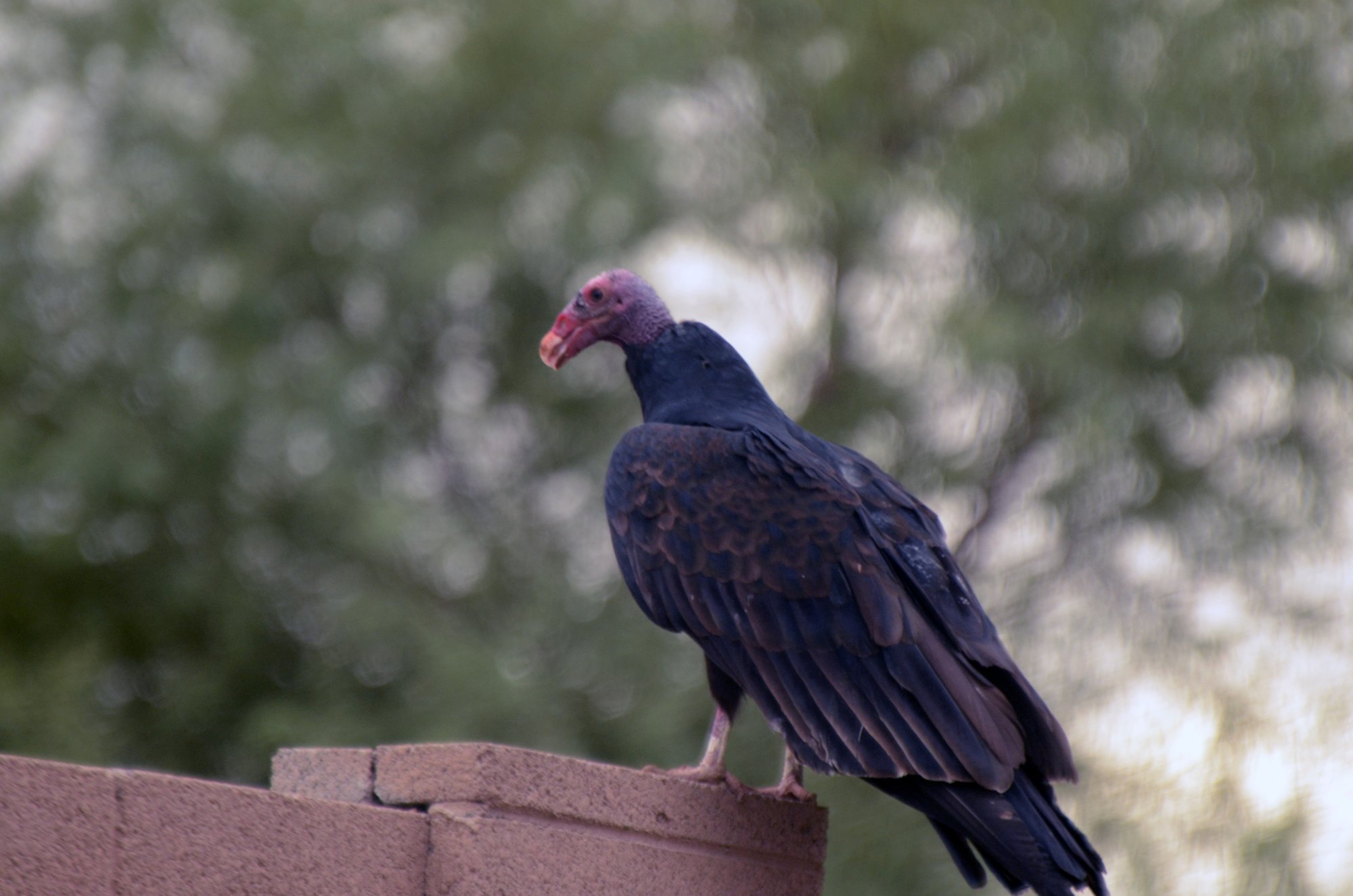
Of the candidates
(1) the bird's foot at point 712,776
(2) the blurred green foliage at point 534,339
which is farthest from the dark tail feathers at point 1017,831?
(2) the blurred green foliage at point 534,339

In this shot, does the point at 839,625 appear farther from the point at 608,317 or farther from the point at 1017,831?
the point at 608,317

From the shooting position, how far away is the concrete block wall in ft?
5.74

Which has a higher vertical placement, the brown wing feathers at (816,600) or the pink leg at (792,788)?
the brown wing feathers at (816,600)

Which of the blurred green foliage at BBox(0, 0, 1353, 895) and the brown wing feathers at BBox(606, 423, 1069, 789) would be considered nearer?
the brown wing feathers at BBox(606, 423, 1069, 789)

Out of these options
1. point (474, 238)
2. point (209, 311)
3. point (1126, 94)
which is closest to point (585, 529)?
point (474, 238)

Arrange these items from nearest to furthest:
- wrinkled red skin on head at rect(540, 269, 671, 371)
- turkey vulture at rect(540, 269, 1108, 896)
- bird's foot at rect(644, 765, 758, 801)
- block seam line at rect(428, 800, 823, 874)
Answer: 1. block seam line at rect(428, 800, 823, 874)
2. turkey vulture at rect(540, 269, 1108, 896)
3. bird's foot at rect(644, 765, 758, 801)
4. wrinkled red skin on head at rect(540, 269, 671, 371)

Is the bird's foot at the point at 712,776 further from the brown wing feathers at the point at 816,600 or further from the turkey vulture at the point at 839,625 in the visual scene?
the brown wing feathers at the point at 816,600

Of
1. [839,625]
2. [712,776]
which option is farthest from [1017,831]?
[712,776]

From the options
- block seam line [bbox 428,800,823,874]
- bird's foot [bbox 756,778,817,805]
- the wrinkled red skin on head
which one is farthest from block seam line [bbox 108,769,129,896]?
the wrinkled red skin on head

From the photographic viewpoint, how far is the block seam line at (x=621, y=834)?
2217mm

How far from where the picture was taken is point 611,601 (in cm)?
602

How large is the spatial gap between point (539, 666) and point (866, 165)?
2849mm

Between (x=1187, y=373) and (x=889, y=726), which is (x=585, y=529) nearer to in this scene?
(x=1187, y=373)

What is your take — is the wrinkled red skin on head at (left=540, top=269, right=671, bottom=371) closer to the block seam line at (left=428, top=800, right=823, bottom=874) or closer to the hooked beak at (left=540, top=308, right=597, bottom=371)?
the hooked beak at (left=540, top=308, right=597, bottom=371)
